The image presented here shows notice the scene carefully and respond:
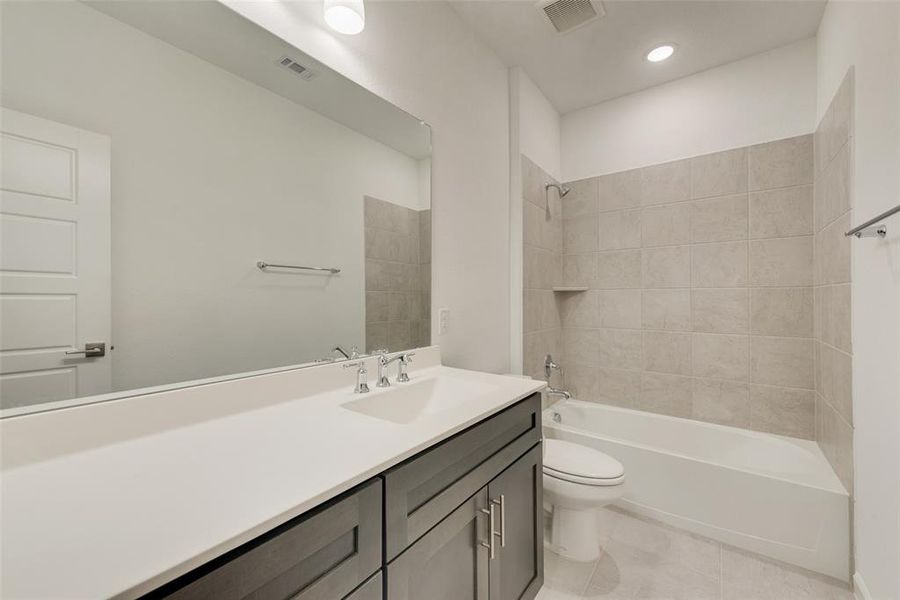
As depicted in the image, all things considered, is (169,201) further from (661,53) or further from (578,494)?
(661,53)

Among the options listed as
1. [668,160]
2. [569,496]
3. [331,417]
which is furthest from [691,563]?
[668,160]

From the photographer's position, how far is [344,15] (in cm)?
113

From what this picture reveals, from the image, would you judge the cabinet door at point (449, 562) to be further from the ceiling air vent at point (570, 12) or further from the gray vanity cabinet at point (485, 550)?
the ceiling air vent at point (570, 12)

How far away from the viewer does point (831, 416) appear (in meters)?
1.71

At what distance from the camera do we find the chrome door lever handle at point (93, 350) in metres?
0.77

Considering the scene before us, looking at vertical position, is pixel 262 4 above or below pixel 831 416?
above

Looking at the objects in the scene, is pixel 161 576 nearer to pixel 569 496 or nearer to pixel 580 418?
pixel 569 496

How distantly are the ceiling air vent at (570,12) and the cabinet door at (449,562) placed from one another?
2094 millimetres

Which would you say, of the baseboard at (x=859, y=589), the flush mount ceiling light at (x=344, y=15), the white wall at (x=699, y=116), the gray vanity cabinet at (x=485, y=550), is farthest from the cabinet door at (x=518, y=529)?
the white wall at (x=699, y=116)

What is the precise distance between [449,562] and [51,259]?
1.09 m

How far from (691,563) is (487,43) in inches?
110

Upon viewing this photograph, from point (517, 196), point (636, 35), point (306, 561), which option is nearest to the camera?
point (306, 561)

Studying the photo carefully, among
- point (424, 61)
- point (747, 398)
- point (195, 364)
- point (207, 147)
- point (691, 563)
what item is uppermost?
point (424, 61)

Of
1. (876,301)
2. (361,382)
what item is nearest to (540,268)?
(876,301)
